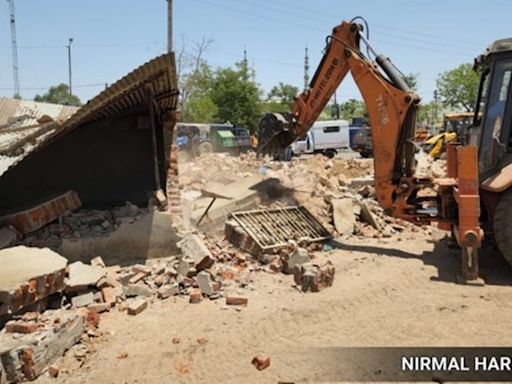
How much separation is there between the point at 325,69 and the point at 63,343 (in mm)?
6026

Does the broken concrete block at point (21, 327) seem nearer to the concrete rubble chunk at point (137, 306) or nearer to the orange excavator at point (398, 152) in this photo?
the concrete rubble chunk at point (137, 306)

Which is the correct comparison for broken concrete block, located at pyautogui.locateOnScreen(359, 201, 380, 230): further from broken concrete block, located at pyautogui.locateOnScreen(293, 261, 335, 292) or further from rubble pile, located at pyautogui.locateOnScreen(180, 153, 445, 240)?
broken concrete block, located at pyautogui.locateOnScreen(293, 261, 335, 292)

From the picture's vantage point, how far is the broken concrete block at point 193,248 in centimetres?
612

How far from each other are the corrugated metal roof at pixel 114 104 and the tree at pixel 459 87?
40.4 metres

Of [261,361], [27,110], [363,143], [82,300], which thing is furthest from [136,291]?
[363,143]

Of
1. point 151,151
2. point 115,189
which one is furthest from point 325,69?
point 115,189

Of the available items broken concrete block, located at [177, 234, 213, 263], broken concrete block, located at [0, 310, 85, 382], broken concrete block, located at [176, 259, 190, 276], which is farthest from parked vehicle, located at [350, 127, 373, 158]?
broken concrete block, located at [0, 310, 85, 382]

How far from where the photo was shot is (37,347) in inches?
154

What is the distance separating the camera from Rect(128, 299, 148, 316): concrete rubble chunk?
5109mm

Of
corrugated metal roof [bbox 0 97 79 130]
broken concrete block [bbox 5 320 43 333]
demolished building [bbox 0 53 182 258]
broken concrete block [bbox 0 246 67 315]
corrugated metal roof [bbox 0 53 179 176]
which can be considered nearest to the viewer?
broken concrete block [bbox 5 320 43 333]

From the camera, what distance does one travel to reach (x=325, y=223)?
340 inches

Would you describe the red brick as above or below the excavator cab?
below

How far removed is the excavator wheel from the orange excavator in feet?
0.91

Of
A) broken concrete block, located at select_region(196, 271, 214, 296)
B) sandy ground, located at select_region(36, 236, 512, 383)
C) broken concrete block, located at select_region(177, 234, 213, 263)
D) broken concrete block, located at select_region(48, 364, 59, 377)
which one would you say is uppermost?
broken concrete block, located at select_region(177, 234, 213, 263)
